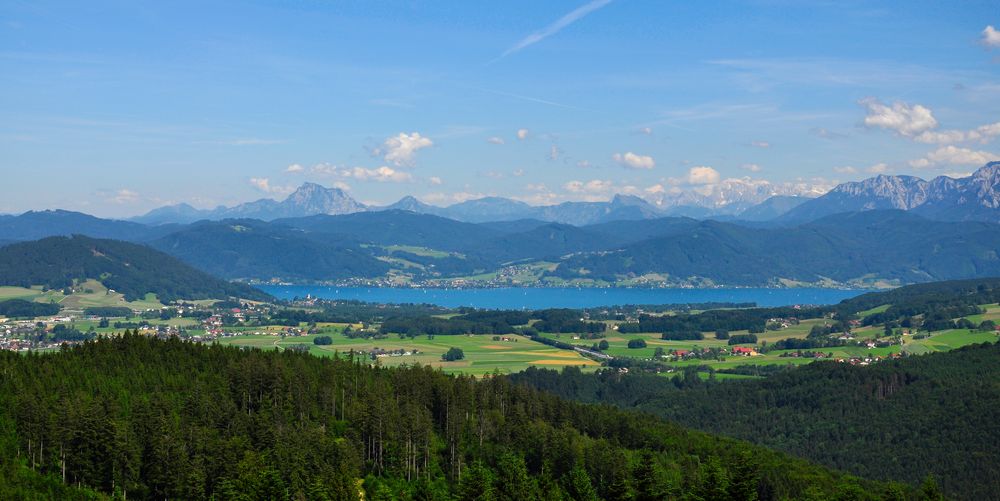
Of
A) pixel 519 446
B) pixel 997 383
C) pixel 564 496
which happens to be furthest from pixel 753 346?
pixel 564 496

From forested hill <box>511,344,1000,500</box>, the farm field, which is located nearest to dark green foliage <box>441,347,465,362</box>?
the farm field

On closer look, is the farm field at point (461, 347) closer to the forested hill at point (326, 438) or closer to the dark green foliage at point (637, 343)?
the dark green foliage at point (637, 343)

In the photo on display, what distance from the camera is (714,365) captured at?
511ft

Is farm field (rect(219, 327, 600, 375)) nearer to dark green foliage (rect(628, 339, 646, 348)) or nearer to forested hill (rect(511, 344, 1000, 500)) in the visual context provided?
forested hill (rect(511, 344, 1000, 500))

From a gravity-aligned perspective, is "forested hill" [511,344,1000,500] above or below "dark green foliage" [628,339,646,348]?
below

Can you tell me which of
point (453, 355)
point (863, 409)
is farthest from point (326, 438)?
point (453, 355)

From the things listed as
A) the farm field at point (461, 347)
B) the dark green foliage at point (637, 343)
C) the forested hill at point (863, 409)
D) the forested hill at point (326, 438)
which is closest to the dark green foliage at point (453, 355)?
the farm field at point (461, 347)

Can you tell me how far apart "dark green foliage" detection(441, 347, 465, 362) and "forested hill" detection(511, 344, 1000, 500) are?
2137cm

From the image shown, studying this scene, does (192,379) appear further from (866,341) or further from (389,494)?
(866,341)

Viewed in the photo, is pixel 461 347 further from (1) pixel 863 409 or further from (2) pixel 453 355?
(1) pixel 863 409

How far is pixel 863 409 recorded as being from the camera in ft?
371

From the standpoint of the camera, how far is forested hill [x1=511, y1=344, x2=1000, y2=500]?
306ft

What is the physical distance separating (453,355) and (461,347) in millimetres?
16267

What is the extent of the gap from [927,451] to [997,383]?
2276 centimetres
